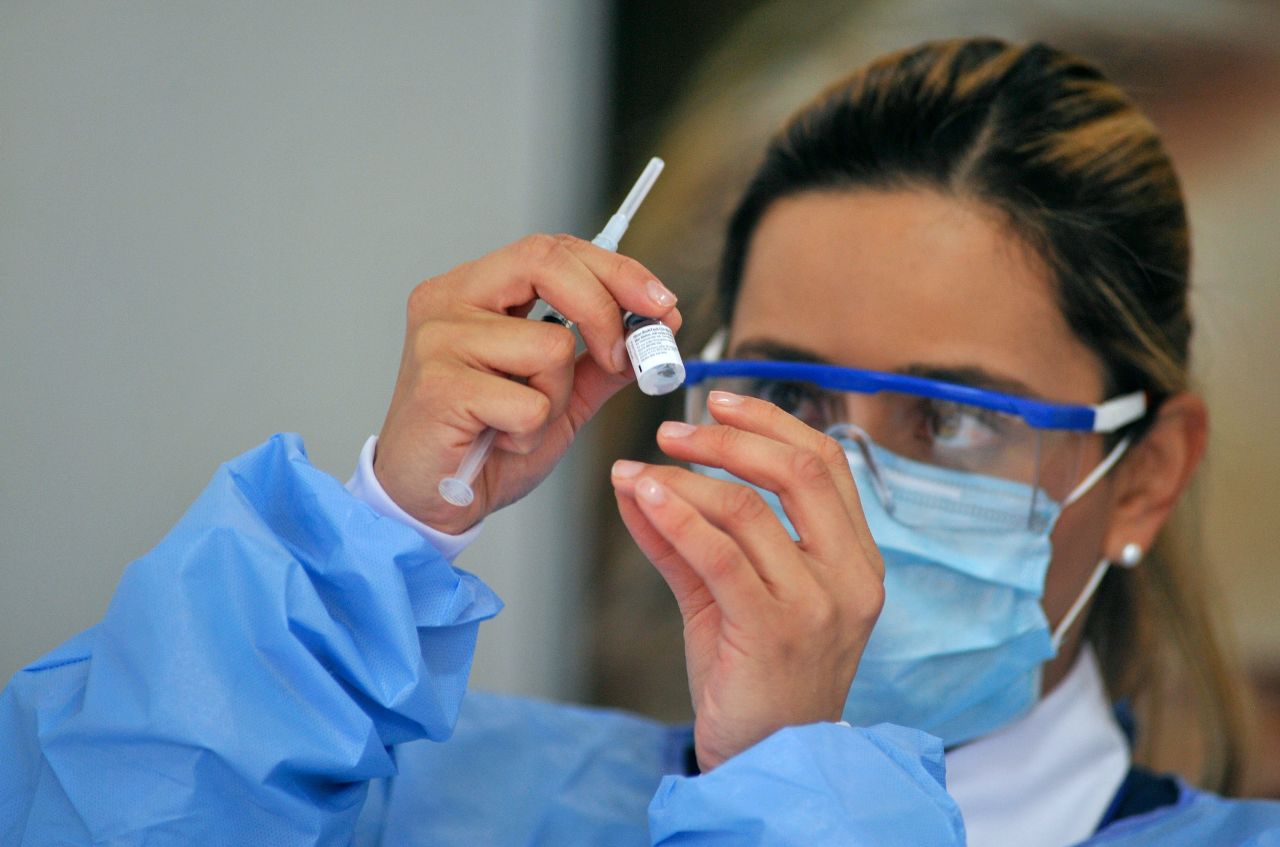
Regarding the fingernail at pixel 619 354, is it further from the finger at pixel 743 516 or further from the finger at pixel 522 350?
the finger at pixel 743 516

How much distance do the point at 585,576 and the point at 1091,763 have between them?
39.0 inches

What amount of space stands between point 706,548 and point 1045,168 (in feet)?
2.63

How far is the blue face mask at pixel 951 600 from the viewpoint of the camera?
1172 mm

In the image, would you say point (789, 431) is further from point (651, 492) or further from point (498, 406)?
point (498, 406)

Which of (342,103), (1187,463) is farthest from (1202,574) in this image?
(342,103)

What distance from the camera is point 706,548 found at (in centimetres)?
82

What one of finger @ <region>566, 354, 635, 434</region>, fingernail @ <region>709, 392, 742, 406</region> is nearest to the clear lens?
finger @ <region>566, 354, 635, 434</region>

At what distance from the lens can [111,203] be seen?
2.00 metres

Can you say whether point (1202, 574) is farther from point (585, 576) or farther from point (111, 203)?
point (111, 203)

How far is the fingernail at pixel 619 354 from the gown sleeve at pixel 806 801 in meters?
0.34

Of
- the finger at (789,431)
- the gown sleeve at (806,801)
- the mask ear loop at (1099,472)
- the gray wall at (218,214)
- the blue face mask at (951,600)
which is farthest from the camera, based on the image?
the gray wall at (218,214)

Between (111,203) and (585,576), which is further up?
(111,203)

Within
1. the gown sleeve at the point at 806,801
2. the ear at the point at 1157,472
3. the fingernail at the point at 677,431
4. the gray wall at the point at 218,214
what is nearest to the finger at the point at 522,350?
the fingernail at the point at 677,431

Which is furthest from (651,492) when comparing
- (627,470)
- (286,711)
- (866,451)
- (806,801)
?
(866,451)
